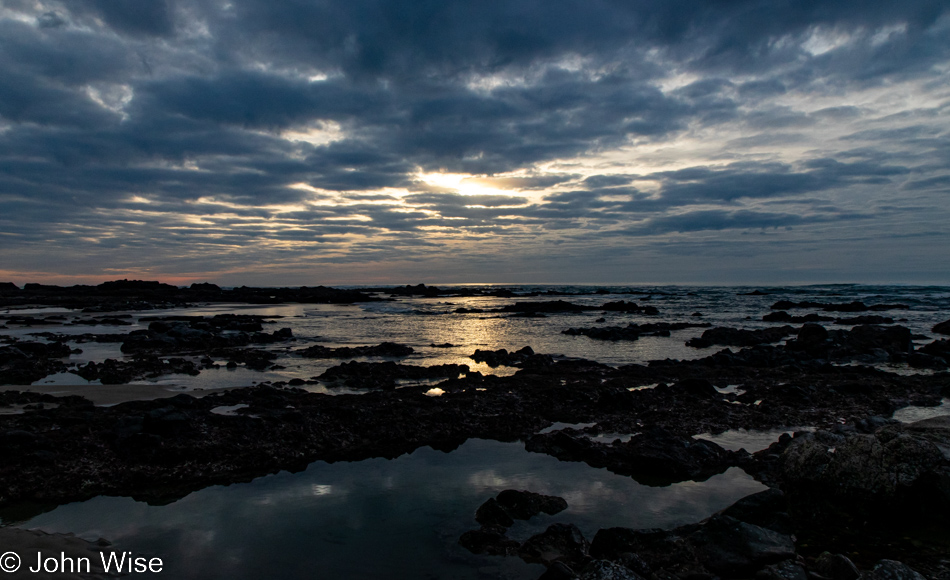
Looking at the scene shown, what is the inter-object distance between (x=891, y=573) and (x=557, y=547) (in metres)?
3.31

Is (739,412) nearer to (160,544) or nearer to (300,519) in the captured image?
(300,519)

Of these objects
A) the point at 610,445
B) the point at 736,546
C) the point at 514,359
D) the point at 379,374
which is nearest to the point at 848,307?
the point at 514,359

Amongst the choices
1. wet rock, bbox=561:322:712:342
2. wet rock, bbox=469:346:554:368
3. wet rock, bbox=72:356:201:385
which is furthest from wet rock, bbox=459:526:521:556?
wet rock, bbox=561:322:712:342

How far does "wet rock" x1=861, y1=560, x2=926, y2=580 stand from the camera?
4.72 meters

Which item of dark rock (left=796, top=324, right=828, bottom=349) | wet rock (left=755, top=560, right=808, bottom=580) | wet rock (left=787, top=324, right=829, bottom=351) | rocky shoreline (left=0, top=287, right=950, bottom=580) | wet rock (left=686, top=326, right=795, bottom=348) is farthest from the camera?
wet rock (left=686, top=326, right=795, bottom=348)

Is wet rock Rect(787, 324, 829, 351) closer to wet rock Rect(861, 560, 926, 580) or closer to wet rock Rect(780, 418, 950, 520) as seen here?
wet rock Rect(780, 418, 950, 520)

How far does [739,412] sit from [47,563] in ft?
43.3

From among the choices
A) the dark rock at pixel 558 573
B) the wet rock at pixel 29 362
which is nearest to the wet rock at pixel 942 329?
the dark rock at pixel 558 573

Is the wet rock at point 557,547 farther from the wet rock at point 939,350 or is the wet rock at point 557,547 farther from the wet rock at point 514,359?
the wet rock at point 939,350

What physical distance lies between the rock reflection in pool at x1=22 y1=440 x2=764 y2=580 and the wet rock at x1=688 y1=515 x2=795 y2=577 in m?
0.89

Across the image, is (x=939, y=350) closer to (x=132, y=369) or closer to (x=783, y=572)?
(x=783, y=572)

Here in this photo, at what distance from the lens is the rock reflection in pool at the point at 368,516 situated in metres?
5.63

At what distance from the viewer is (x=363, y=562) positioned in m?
5.69

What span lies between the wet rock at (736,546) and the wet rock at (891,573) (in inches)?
36.2
